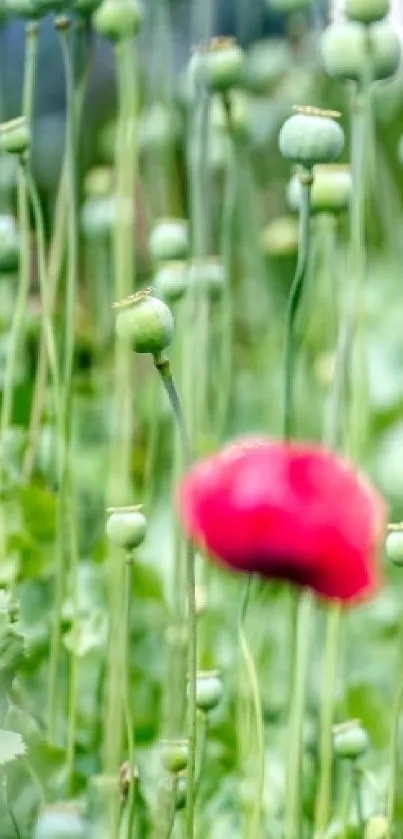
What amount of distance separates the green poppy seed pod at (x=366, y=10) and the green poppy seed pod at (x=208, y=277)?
10.6 inches

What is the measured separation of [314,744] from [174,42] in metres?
1.65

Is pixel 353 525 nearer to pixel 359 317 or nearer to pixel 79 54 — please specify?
pixel 359 317

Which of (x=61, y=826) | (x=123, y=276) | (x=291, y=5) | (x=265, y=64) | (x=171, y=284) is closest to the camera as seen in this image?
(x=61, y=826)

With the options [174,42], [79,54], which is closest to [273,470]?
[79,54]

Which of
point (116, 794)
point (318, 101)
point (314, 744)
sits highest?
point (318, 101)

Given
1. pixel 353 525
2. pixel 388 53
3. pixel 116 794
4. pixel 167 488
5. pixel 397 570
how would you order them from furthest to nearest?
pixel 167 488 < pixel 397 570 < pixel 388 53 < pixel 116 794 < pixel 353 525

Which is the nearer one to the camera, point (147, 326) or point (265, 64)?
point (147, 326)

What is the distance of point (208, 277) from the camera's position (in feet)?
3.42

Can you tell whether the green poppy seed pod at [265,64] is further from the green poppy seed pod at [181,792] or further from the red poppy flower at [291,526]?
the red poppy flower at [291,526]

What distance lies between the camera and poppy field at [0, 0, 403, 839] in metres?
0.54

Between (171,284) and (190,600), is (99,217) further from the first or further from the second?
(190,600)

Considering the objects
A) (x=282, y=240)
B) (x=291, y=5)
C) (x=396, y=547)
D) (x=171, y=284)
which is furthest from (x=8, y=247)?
(x=282, y=240)

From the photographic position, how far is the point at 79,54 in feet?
3.09

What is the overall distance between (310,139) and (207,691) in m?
0.25
